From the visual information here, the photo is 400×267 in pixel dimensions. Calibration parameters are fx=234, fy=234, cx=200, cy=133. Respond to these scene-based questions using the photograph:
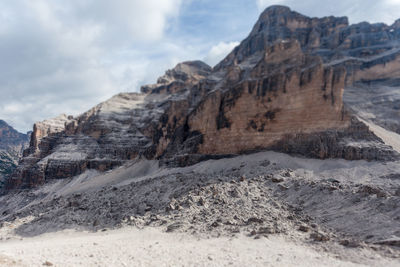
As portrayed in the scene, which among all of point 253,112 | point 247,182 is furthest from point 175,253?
point 253,112

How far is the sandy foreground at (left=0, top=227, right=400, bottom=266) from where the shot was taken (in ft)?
32.9

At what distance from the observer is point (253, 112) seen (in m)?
32.8

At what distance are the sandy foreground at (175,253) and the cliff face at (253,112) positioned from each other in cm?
1757

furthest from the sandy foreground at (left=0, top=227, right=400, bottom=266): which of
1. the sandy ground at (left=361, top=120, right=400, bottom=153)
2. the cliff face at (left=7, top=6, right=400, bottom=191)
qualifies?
the sandy ground at (left=361, top=120, right=400, bottom=153)

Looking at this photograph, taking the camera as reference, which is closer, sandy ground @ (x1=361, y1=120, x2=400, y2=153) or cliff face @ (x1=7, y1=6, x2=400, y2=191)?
sandy ground @ (x1=361, y1=120, x2=400, y2=153)

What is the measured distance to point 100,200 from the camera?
2394 centimetres

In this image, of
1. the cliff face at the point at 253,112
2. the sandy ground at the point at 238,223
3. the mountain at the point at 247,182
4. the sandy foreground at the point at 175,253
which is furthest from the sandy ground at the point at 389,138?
the sandy foreground at the point at 175,253

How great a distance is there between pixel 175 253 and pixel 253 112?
81.1 feet

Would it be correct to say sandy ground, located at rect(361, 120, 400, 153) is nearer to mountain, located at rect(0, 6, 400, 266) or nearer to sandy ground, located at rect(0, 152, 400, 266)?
mountain, located at rect(0, 6, 400, 266)

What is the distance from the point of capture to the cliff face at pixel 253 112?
89.2 feet

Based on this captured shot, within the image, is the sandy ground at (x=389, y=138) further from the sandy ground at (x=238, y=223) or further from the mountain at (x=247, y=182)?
the sandy ground at (x=238, y=223)

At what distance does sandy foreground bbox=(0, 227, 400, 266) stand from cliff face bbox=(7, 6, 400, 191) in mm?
17574

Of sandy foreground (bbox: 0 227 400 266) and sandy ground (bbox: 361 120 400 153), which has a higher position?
sandy ground (bbox: 361 120 400 153)

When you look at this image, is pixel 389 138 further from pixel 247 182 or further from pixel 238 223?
pixel 238 223
